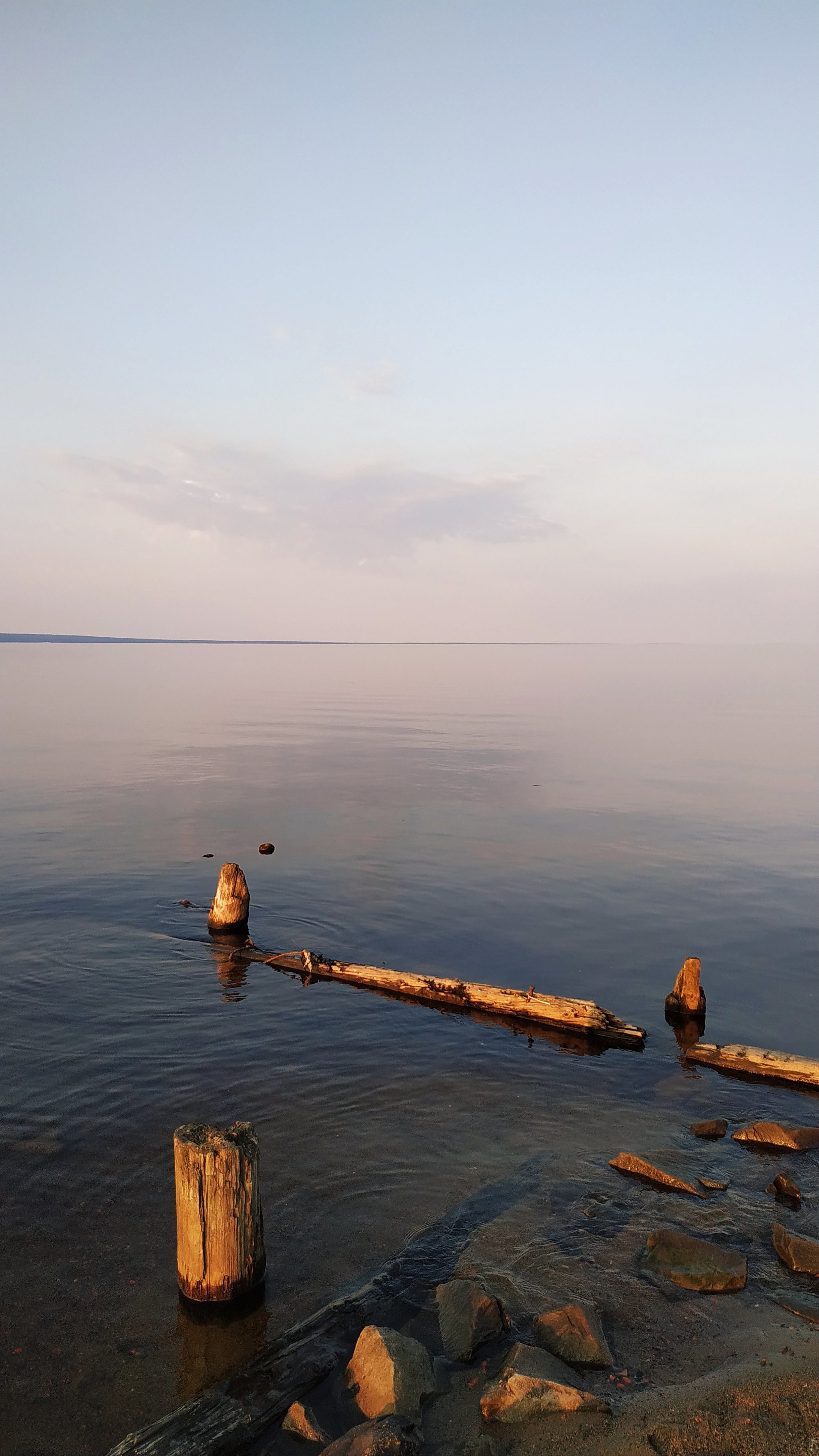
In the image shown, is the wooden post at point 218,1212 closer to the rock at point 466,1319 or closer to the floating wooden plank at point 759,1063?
the rock at point 466,1319

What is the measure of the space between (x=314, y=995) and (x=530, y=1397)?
11.6m

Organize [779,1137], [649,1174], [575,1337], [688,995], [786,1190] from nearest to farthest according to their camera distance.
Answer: [575,1337]
[786,1190]
[649,1174]
[779,1137]
[688,995]

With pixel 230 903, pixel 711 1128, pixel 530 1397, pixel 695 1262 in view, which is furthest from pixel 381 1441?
pixel 230 903

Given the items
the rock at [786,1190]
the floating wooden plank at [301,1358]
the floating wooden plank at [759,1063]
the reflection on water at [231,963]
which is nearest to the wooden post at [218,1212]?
the floating wooden plank at [301,1358]

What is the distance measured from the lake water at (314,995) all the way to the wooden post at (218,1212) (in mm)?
415

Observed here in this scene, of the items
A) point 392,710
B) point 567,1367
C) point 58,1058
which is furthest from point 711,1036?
point 392,710

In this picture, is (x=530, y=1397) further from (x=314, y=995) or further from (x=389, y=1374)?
(x=314, y=995)

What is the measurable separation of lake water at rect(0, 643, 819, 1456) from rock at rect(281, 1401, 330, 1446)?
1.08 meters

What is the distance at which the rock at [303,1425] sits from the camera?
7.14 m

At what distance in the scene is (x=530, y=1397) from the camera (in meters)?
7.24

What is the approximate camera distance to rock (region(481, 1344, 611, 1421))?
7199 mm

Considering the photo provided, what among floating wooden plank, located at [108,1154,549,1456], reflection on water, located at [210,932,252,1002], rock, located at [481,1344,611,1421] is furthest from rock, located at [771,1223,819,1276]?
reflection on water, located at [210,932,252,1002]

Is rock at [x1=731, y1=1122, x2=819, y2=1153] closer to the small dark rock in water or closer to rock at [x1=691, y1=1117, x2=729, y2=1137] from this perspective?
rock at [x1=691, y1=1117, x2=729, y2=1137]

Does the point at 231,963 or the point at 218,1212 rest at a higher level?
the point at 218,1212
